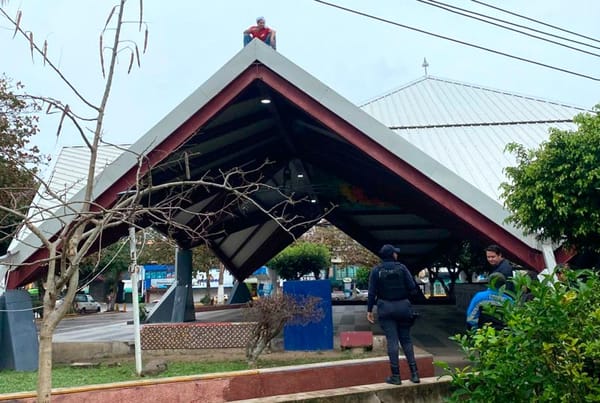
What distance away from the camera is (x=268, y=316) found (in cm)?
805

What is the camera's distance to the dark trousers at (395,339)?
566cm

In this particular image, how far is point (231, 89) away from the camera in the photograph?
8953 mm

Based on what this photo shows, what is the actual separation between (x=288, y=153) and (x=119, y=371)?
8720 millimetres

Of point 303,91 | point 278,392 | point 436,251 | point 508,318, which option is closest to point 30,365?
point 278,392

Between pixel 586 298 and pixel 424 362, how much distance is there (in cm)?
358

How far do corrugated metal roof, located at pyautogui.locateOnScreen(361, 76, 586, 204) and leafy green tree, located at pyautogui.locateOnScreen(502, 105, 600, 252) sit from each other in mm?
1416

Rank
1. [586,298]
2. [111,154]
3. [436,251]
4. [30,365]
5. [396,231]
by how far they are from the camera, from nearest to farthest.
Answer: [586,298] → [30,365] → [111,154] → [396,231] → [436,251]

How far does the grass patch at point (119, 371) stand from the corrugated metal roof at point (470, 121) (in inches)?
163

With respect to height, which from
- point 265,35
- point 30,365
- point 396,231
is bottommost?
point 30,365

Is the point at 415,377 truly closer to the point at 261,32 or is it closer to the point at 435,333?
the point at 261,32

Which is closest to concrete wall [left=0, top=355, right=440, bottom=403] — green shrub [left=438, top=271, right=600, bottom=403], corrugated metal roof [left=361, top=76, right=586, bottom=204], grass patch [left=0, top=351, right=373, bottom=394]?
grass patch [left=0, top=351, right=373, bottom=394]

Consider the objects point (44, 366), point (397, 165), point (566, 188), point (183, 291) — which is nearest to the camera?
point (44, 366)

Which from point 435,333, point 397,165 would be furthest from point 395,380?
point 435,333

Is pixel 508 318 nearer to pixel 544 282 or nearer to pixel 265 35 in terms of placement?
pixel 544 282
